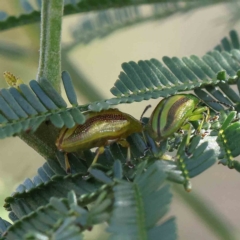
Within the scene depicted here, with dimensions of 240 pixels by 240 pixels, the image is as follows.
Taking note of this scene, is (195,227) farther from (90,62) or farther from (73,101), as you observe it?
(73,101)

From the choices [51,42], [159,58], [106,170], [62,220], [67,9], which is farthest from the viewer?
[159,58]

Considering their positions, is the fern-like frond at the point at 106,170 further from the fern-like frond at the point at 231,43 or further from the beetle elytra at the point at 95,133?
the fern-like frond at the point at 231,43

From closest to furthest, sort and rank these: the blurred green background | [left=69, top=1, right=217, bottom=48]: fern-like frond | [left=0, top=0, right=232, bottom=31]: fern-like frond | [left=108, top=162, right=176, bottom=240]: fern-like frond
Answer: [left=108, top=162, right=176, bottom=240]: fern-like frond → [left=0, top=0, right=232, bottom=31]: fern-like frond → [left=69, top=1, right=217, bottom=48]: fern-like frond → the blurred green background

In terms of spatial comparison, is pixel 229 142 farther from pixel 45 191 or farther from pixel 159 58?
pixel 159 58

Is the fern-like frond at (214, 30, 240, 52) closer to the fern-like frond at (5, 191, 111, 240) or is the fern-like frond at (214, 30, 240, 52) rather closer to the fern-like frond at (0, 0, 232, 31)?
the fern-like frond at (0, 0, 232, 31)

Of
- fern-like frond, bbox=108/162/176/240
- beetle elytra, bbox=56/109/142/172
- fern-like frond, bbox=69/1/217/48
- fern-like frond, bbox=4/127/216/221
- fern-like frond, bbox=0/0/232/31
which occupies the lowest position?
fern-like frond, bbox=108/162/176/240

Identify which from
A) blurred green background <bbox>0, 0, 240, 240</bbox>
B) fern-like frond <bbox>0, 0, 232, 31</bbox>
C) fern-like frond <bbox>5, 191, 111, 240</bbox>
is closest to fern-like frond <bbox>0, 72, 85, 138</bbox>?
fern-like frond <bbox>5, 191, 111, 240</bbox>

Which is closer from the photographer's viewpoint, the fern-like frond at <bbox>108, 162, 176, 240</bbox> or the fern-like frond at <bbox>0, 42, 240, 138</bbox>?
the fern-like frond at <bbox>108, 162, 176, 240</bbox>

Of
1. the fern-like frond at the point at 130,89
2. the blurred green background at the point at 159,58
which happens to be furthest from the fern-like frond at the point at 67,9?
the blurred green background at the point at 159,58

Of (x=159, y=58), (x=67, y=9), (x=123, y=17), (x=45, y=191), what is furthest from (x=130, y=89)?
(x=159, y=58)

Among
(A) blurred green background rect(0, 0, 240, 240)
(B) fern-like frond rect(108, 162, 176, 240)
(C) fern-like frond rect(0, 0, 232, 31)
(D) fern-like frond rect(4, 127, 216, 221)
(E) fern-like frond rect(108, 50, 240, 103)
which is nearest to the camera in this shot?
(B) fern-like frond rect(108, 162, 176, 240)
